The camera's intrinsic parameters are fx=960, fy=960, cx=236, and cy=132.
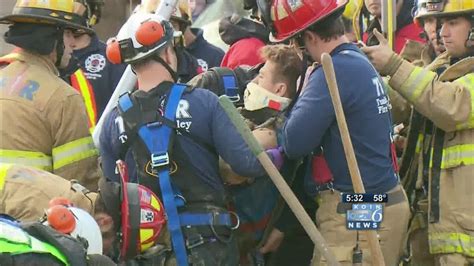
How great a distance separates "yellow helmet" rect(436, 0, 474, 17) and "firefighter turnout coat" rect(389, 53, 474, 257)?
10.8 inches

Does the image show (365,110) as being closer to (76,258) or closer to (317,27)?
(317,27)

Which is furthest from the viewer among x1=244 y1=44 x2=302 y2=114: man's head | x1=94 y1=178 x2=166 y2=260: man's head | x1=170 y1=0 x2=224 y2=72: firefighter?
x1=170 y1=0 x2=224 y2=72: firefighter

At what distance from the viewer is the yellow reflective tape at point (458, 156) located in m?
5.20

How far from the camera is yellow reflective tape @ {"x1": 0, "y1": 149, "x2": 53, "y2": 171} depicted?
4.93 metres

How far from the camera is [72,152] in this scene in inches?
198

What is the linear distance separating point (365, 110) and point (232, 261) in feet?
3.25

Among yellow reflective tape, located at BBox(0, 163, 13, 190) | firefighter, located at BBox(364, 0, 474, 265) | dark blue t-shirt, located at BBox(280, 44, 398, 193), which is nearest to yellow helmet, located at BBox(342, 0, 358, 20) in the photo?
firefighter, located at BBox(364, 0, 474, 265)

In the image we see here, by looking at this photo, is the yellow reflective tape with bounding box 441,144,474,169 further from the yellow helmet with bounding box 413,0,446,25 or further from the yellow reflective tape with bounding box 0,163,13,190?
the yellow reflective tape with bounding box 0,163,13,190

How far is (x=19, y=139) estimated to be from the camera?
4934 mm

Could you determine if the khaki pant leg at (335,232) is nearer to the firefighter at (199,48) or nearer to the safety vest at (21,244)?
the safety vest at (21,244)

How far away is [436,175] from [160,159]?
1.66 meters

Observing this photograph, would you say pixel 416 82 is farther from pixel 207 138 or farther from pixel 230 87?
pixel 207 138

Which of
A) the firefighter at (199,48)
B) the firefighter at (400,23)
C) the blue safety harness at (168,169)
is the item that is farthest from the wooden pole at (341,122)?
the firefighter at (199,48)

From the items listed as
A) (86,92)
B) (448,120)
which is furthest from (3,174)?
(86,92)
